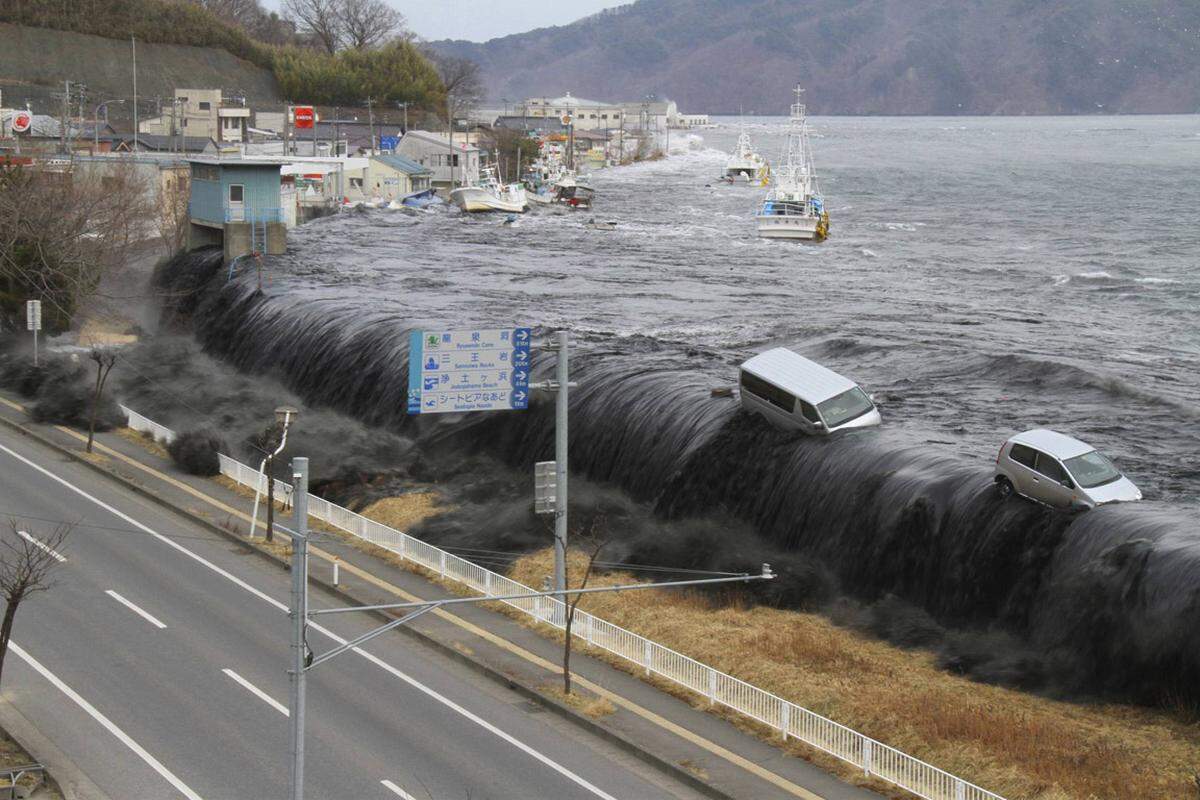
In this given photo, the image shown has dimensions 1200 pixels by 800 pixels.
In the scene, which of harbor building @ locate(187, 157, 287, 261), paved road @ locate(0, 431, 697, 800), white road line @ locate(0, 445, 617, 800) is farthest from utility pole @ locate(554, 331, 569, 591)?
harbor building @ locate(187, 157, 287, 261)

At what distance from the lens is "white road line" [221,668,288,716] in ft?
79.9

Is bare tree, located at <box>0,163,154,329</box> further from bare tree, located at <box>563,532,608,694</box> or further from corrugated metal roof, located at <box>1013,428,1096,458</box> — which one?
corrugated metal roof, located at <box>1013,428,1096,458</box>

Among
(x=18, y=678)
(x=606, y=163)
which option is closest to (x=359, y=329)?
(x=18, y=678)

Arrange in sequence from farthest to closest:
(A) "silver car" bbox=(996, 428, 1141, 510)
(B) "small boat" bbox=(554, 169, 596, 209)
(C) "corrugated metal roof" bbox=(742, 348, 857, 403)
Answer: (B) "small boat" bbox=(554, 169, 596, 209) → (C) "corrugated metal roof" bbox=(742, 348, 857, 403) → (A) "silver car" bbox=(996, 428, 1141, 510)

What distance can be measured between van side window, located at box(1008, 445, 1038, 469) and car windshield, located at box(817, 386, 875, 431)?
6054mm

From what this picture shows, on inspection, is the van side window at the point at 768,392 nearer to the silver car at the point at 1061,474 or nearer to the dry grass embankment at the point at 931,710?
the silver car at the point at 1061,474

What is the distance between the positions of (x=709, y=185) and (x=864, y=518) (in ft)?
428

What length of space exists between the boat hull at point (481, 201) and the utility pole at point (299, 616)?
3676 inches

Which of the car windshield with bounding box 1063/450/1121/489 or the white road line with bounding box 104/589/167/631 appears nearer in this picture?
the white road line with bounding box 104/589/167/631

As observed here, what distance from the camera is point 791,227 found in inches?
3799

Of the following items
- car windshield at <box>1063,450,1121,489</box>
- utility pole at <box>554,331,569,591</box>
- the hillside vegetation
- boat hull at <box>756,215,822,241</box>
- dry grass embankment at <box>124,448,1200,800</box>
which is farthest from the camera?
the hillside vegetation

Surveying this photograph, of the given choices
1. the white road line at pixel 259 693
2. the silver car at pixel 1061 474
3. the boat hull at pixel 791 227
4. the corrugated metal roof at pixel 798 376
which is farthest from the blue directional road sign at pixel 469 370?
the boat hull at pixel 791 227

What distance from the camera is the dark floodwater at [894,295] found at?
139 ft

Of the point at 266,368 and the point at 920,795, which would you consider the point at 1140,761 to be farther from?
the point at 266,368
